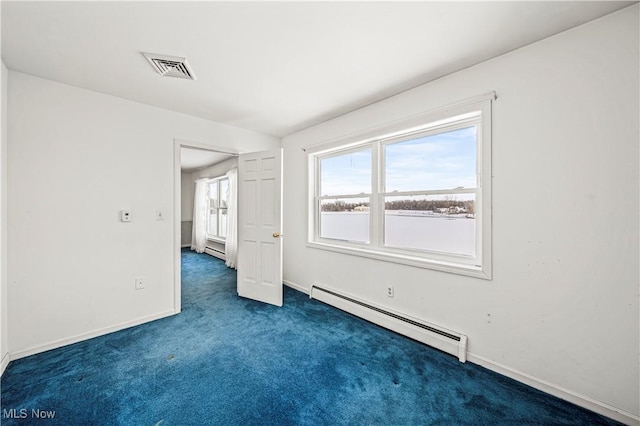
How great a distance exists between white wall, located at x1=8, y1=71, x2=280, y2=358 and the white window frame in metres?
1.86

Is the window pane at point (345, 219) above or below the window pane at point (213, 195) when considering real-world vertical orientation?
below

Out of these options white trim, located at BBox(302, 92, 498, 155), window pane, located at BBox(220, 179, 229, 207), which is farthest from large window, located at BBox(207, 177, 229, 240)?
white trim, located at BBox(302, 92, 498, 155)

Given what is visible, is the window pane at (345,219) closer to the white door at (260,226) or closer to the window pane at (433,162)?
the window pane at (433,162)

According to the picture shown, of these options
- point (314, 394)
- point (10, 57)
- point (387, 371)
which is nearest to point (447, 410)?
point (387, 371)

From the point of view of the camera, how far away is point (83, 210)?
223 centimetres

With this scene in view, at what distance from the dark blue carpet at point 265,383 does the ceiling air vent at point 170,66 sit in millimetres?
2360

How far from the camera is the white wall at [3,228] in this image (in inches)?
71.1

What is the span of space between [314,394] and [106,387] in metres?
1.44

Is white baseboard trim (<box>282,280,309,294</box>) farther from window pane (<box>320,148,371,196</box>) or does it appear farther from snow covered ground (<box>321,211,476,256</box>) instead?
window pane (<box>320,148,371,196</box>)

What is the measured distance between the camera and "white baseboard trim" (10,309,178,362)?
1958mm

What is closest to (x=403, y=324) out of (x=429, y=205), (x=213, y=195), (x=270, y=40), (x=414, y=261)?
(x=414, y=261)

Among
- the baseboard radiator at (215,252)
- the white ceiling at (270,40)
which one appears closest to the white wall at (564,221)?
the white ceiling at (270,40)

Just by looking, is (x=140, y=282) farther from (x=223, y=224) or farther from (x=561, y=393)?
(x=561, y=393)

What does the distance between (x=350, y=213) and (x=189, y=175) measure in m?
6.28
